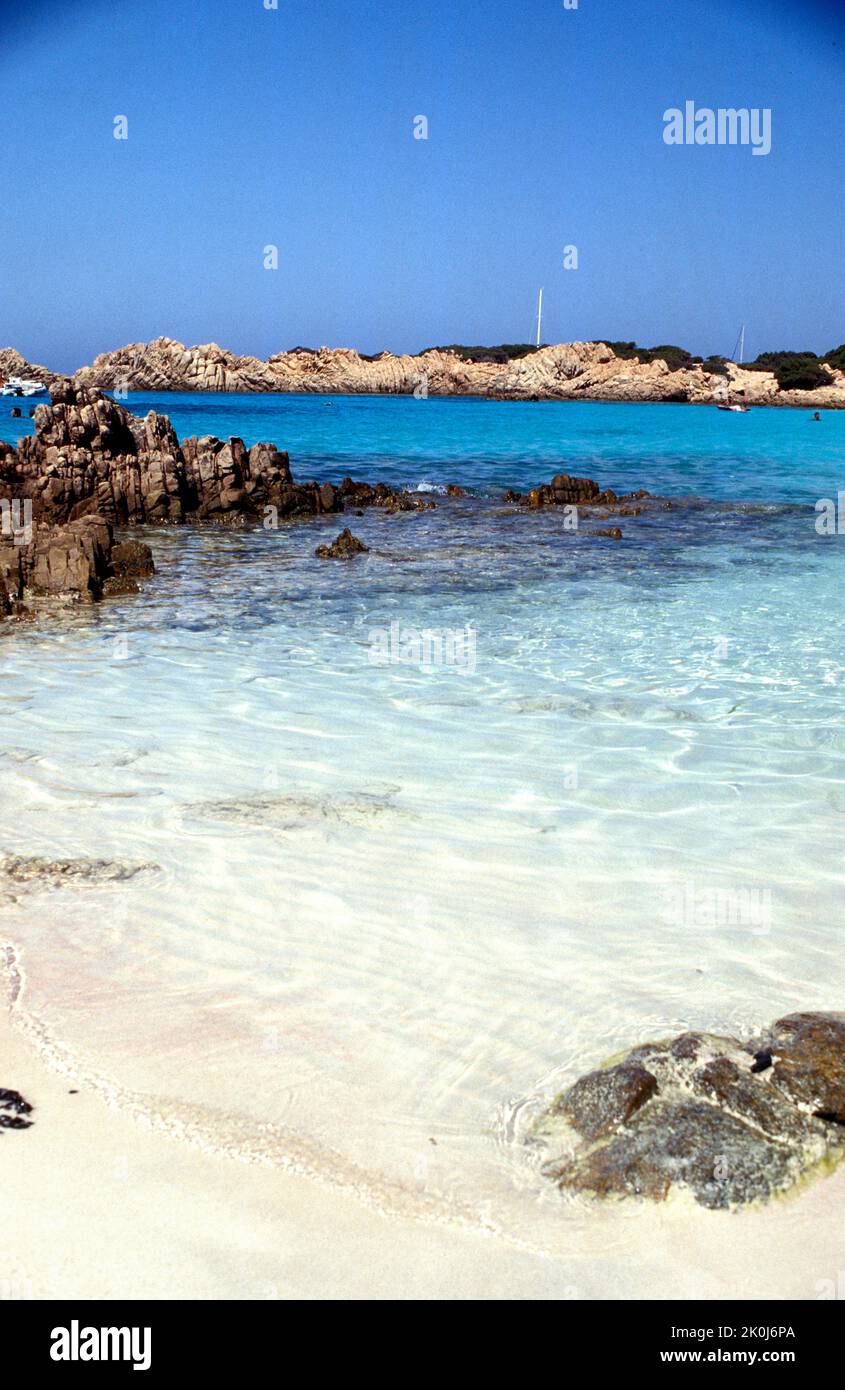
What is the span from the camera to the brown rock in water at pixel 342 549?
1714 cm

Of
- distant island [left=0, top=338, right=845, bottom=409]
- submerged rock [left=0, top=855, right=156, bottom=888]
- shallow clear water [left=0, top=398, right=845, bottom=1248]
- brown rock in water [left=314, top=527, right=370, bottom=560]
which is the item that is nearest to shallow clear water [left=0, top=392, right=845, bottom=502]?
brown rock in water [left=314, top=527, right=370, bottom=560]

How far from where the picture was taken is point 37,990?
13.6 ft

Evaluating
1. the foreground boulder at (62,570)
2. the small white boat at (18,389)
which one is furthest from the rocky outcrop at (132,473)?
Answer: the small white boat at (18,389)

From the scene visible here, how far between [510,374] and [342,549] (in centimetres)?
13105

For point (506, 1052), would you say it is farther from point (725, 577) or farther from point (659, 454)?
point (659, 454)

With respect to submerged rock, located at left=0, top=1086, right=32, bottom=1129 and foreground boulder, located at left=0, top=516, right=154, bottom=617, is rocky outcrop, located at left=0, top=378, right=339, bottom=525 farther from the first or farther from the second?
submerged rock, located at left=0, top=1086, right=32, bottom=1129

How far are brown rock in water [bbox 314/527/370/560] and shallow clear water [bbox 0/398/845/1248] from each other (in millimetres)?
4053

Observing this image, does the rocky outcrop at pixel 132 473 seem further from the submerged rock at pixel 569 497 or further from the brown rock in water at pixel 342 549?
the brown rock in water at pixel 342 549

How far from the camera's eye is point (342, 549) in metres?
17.3

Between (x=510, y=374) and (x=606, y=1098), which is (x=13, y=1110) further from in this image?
(x=510, y=374)

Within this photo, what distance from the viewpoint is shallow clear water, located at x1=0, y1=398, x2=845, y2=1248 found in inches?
146

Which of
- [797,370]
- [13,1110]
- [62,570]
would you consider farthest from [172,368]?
[13,1110]

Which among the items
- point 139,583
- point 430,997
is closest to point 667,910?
point 430,997
